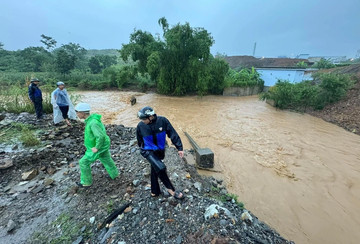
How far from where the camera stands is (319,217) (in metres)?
3.23

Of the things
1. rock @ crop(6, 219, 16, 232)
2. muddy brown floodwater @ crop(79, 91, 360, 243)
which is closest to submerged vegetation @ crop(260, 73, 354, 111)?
muddy brown floodwater @ crop(79, 91, 360, 243)

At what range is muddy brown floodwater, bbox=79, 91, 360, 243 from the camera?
315 cm

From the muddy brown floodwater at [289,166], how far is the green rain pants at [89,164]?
245 centimetres

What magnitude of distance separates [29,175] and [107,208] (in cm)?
205

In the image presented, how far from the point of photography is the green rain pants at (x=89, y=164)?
259cm

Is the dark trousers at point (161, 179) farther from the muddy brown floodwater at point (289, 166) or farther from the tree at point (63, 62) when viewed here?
the tree at point (63, 62)

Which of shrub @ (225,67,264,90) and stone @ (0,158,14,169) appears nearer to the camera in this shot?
stone @ (0,158,14,169)

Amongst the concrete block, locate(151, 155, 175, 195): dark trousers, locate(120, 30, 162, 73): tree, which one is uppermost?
locate(120, 30, 162, 73): tree

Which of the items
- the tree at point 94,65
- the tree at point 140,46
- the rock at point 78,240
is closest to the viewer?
the rock at point 78,240

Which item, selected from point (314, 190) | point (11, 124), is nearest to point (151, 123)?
point (314, 190)

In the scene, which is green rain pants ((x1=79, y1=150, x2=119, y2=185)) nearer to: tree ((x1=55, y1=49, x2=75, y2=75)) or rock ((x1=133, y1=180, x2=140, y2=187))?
rock ((x1=133, y1=180, x2=140, y2=187))

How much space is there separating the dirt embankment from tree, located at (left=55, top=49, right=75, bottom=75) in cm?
2320

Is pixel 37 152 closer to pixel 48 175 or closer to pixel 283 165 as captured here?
pixel 48 175

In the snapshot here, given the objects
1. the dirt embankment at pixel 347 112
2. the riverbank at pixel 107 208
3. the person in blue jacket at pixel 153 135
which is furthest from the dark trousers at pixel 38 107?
the dirt embankment at pixel 347 112
